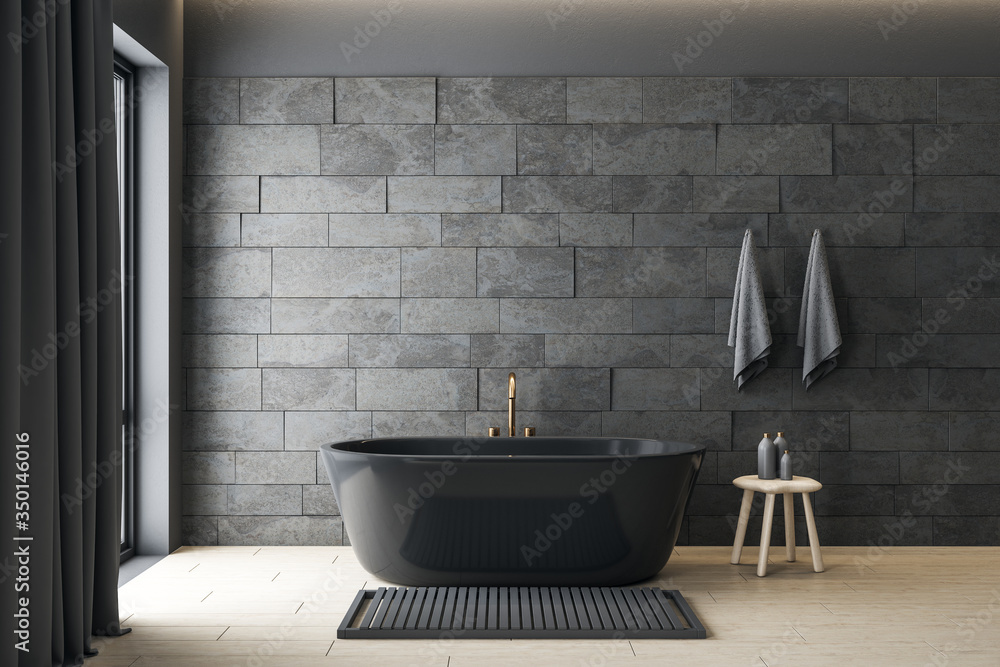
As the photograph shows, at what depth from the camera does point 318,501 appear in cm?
423

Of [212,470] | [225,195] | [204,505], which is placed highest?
[225,195]

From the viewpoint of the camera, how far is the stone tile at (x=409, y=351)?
4250 millimetres

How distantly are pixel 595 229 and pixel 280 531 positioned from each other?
2206 millimetres

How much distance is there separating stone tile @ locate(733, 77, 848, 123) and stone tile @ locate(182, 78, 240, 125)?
254 cm

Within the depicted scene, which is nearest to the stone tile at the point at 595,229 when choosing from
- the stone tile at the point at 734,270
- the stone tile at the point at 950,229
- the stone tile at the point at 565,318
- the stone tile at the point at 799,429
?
the stone tile at the point at 565,318

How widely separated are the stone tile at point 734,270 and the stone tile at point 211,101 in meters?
2.53

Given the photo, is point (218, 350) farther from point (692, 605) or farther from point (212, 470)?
point (692, 605)

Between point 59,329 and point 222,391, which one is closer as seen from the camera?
point 59,329

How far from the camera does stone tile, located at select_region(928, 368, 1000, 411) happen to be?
4.22m

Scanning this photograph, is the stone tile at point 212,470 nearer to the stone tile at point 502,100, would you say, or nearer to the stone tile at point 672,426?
the stone tile at point 672,426

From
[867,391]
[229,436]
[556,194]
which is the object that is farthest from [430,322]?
[867,391]

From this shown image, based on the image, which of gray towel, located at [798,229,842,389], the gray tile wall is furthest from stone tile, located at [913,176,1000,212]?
gray towel, located at [798,229,842,389]

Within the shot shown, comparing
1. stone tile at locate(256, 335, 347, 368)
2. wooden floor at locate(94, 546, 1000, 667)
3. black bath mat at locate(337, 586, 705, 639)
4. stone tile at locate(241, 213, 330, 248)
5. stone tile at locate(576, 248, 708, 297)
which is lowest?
wooden floor at locate(94, 546, 1000, 667)

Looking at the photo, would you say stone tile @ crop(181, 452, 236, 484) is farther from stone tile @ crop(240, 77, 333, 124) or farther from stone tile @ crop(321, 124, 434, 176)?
stone tile @ crop(240, 77, 333, 124)
